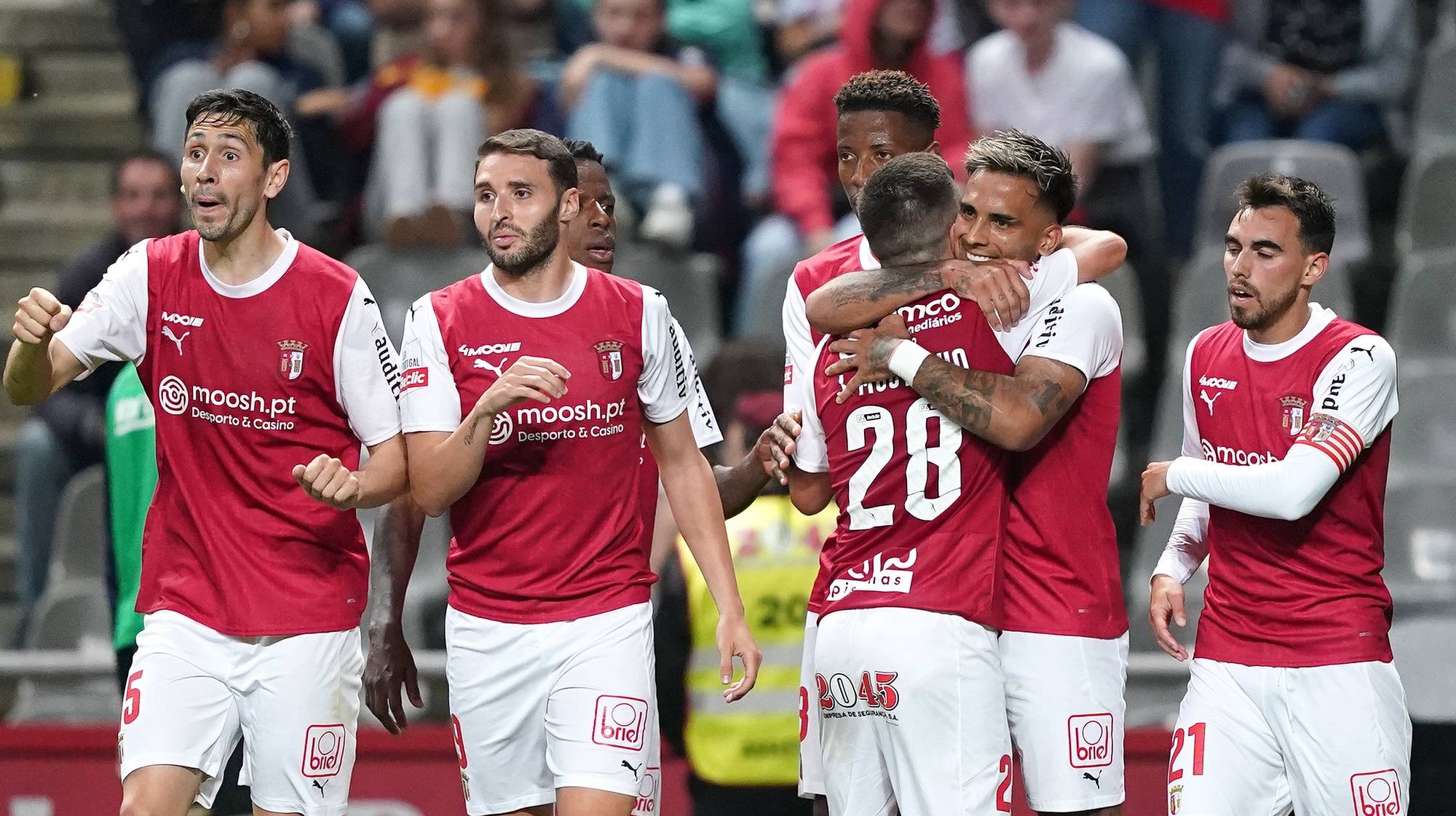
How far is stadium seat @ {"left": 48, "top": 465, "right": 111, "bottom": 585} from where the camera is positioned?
28.6 feet

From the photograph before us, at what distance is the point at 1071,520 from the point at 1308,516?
25.8 inches

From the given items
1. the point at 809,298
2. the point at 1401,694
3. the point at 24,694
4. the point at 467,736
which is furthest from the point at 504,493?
the point at 24,694

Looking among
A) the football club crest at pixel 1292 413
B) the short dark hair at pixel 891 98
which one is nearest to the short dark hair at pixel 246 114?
the short dark hair at pixel 891 98

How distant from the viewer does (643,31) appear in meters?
9.51

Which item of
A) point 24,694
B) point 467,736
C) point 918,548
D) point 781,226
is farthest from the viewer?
point 781,226

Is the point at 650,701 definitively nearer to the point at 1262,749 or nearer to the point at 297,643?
the point at 297,643

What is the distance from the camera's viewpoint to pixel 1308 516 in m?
5.08

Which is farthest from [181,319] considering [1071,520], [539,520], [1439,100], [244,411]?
[1439,100]

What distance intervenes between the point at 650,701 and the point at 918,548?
0.87m

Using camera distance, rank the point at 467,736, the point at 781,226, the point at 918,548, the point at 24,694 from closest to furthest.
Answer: the point at 918,548
the point at 467,736
the point at 24,694
the point at 781,226

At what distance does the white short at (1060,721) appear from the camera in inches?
194

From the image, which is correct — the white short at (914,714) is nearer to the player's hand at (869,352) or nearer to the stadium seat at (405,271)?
the player's hand at (869,352)

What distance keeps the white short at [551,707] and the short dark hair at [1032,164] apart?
1521 millimetres

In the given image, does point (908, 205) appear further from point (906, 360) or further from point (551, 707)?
point (551, 707)
